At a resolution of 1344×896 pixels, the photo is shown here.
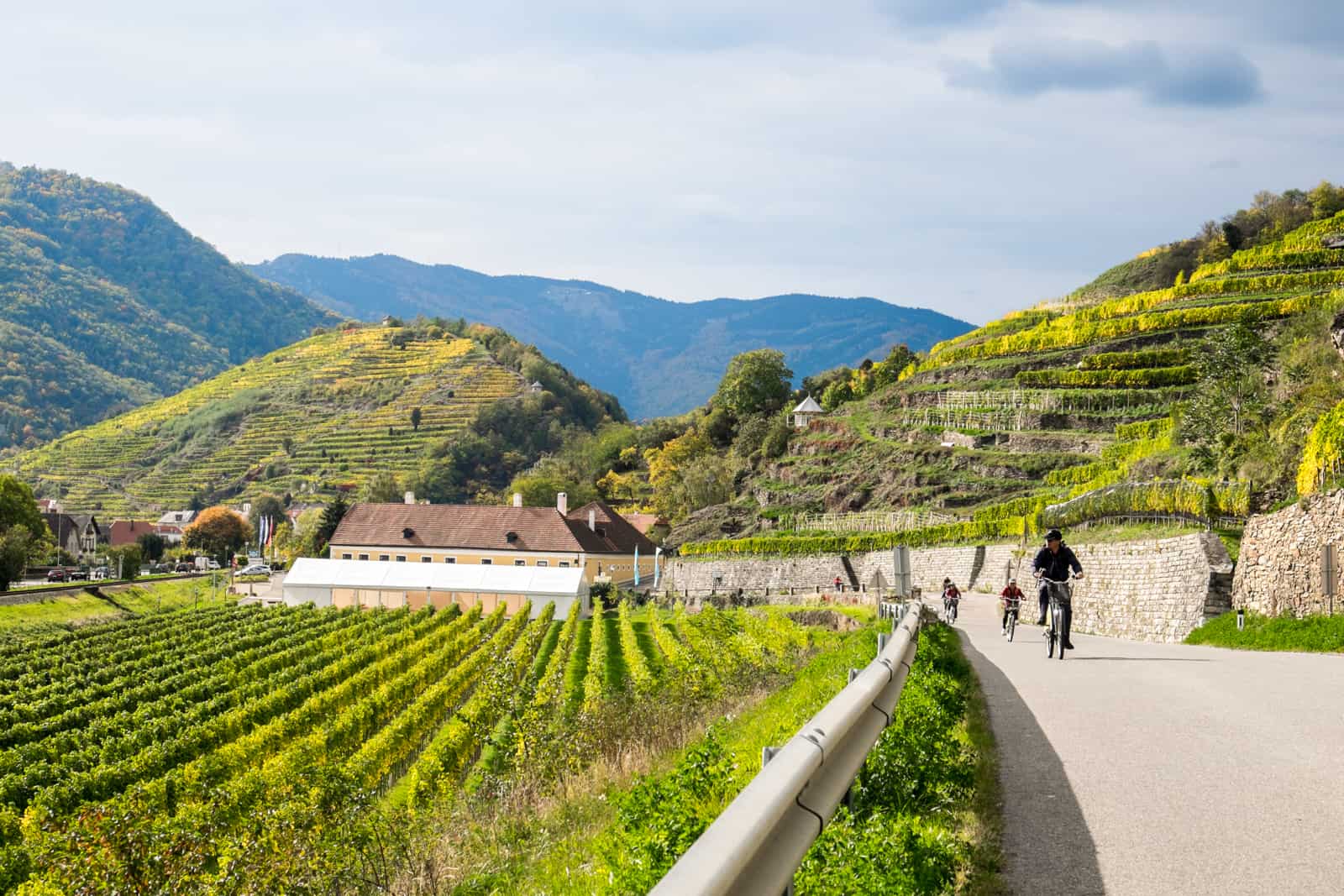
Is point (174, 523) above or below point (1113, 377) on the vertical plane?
below

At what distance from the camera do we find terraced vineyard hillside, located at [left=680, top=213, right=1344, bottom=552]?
3984 cm

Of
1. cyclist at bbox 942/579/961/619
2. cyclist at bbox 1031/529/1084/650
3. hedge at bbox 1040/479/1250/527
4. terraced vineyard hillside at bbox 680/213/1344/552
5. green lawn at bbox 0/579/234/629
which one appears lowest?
Answer: green lawn at bbox 0/579/234/629

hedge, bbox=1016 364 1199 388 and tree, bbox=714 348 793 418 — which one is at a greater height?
tree, bbox=714 348 793 418

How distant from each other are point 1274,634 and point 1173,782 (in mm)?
14576

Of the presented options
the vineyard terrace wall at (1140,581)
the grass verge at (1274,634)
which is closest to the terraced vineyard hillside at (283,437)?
the vineyard terrace wall at (1140,581)

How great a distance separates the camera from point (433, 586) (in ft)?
228

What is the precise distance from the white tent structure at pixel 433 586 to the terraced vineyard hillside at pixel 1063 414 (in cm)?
1170

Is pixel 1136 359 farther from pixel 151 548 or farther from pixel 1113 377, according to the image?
pixel 151 548

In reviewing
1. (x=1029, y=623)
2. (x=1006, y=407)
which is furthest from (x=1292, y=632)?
(x=1006, y=407)

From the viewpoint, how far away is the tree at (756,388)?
115375 millimetres

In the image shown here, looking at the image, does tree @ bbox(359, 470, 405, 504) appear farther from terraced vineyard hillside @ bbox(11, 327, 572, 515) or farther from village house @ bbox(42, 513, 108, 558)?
village house @ bbox(42, 513, 108, 558)

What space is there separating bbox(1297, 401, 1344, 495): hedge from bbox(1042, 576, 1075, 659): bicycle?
7783 millimetres


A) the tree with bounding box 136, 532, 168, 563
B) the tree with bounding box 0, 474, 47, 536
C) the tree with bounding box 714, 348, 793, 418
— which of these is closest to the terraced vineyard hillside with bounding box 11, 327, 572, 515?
the tree with bounding box 136, 532, 168, 563

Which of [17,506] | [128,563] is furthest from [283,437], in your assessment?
[17,506]
